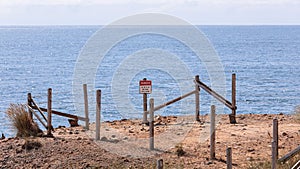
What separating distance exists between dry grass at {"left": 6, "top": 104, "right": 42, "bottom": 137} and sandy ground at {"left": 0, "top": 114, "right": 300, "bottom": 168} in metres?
0.45

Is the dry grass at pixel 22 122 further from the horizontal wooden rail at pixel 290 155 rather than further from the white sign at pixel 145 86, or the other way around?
the horizontal wooden rail at pixel 290 155

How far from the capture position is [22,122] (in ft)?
49.2

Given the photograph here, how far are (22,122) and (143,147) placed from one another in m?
3.27

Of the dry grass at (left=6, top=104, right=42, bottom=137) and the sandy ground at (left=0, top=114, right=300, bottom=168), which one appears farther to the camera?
the dry grass at (left=6, top=104, right=42, bottom=137)

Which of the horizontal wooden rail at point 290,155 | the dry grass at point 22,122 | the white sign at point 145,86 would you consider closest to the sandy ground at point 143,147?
the dry grass at point 22,122

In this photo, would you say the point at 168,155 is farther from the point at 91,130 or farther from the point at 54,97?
the point at 54,97

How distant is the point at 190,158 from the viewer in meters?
13.0

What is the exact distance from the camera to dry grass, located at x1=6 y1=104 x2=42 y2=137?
14883mm

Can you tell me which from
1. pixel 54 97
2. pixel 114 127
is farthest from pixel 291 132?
pixel 54 97

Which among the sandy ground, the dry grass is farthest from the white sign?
the dry grass

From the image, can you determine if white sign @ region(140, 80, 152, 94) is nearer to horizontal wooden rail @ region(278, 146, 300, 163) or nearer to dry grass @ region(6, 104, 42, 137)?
dry grass @ region(6, 104, 42, 137)

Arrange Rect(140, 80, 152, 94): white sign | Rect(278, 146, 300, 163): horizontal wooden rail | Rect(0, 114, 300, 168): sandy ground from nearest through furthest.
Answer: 1. Rect(278, 146, 300, 163): horizontal wooden rail
2. Rect(0, 114, 300, 168): sandy ground
3. Rect(140, 80, 152, 94): white sign

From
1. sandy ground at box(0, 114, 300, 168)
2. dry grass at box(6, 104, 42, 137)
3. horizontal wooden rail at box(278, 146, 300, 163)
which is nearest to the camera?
horizontal wooden rail at box(278, 146, 300, 163)

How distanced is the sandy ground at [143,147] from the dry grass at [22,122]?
447 mm
